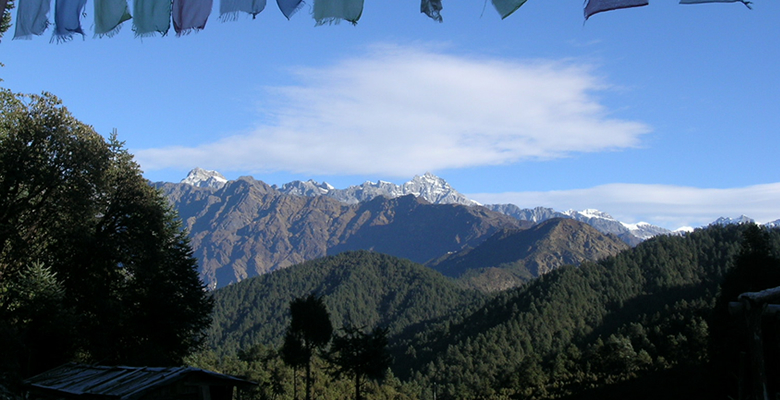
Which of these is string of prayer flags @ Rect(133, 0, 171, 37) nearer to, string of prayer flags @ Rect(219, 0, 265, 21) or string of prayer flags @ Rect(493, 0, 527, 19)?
string of prayer flags @ Rect(219, 0, 265, 21)

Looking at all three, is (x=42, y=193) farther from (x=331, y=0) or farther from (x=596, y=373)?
(x=596, y=373)

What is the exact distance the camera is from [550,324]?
18212 centimetres

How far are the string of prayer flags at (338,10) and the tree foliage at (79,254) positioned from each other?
20066mm

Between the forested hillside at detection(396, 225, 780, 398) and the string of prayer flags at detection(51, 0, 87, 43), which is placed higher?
the string of prayer flags at detection(51, 0, 87, 43)

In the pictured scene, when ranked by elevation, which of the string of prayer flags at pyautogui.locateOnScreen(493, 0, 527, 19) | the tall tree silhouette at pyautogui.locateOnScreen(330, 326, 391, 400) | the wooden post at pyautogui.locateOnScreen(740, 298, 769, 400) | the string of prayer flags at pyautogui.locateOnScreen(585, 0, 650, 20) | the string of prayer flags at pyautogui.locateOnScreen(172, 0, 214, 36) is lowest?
the tall tree silhouette at pyautogui.locateOnScreen(330, 326, 391, 400)

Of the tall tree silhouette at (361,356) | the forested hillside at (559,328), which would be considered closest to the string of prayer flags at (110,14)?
the tall tree silhouette at (361,356)

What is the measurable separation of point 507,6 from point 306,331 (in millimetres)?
39723

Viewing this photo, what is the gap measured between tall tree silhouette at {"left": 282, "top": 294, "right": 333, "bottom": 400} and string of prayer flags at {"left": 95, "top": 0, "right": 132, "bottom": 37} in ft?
118

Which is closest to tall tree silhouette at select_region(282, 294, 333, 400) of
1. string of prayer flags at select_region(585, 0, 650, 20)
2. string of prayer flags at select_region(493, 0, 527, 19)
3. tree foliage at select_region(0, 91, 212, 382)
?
tree foliage at select_region(0, 91, 212, 382)

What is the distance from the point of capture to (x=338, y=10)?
9.48m

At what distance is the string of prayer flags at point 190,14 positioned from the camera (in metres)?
10.3

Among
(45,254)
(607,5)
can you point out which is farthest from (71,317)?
(607,5)

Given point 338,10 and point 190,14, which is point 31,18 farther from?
point 338,10

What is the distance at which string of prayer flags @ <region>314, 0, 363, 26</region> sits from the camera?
9.47 metres
